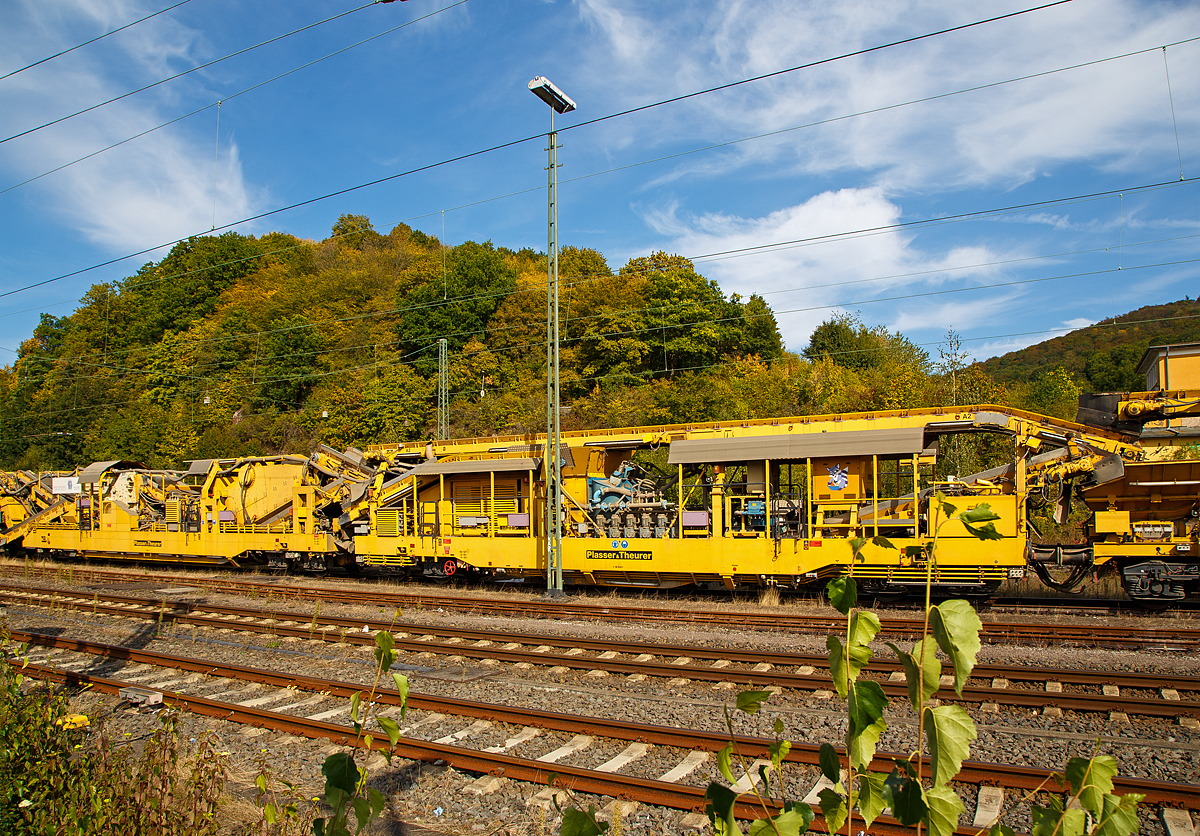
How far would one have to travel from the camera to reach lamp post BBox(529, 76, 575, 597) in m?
15.1

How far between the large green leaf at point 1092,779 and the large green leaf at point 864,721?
17.7 inches

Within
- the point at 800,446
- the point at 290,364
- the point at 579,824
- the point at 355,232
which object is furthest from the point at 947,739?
the point at 355,232

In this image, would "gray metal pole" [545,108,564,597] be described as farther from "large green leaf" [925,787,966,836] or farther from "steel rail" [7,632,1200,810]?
"large green leaf" [925,787,966,836]

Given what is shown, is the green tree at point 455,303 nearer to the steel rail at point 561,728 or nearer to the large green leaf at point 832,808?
the steel rail at point 561,728

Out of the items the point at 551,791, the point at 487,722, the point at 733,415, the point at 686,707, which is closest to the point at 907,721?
the point at 686,707

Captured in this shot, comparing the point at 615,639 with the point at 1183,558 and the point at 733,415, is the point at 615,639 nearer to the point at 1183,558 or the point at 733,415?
the point at 1183,558

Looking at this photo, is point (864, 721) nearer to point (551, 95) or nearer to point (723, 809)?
point (723, 809)

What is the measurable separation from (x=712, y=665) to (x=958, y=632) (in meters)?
8.49

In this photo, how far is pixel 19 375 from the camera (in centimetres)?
6494

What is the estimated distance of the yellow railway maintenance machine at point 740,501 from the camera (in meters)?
12.7

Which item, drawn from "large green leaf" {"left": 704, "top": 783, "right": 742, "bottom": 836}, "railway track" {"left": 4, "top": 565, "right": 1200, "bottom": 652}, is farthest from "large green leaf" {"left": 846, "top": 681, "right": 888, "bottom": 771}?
"railway track" {"left": 4, "top": 565, "right": 1200, "bottom": 652}

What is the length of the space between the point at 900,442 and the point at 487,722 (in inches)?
359

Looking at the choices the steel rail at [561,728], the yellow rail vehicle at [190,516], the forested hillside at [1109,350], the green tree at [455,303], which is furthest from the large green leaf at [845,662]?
the green tree at [455,303]

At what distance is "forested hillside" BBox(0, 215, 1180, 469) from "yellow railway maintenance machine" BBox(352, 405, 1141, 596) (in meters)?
14.2
